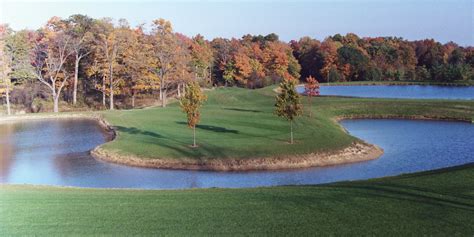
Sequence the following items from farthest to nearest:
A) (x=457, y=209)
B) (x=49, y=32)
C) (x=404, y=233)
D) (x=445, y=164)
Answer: (x=49, y=32), (x=445, y=164), (x=457, y=209), (x=404, y=233)

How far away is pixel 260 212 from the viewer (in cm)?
1570

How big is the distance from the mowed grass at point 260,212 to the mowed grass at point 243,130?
54.4 ft

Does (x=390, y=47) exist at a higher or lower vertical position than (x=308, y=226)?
higher

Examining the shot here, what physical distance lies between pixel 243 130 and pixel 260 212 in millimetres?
29519

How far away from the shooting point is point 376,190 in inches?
746

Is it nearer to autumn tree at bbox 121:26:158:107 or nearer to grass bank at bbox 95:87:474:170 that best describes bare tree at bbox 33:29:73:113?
autumn tree at bbox 121:26:158:107

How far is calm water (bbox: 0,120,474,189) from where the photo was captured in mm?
30766

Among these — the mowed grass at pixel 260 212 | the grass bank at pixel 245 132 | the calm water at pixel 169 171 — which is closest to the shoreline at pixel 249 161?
the grass bank at pixel 245 132

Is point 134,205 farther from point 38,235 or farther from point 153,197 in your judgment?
point 38,235

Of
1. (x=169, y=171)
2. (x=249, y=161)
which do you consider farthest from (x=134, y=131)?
(x=249, y=161)

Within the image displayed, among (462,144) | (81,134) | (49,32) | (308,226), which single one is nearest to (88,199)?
(308,226)

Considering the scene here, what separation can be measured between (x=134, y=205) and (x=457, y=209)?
11073mm

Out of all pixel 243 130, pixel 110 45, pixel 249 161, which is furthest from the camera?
Answer: pixel 110 45

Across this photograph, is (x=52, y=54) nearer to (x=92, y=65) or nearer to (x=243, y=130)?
(x=92, y=65)
